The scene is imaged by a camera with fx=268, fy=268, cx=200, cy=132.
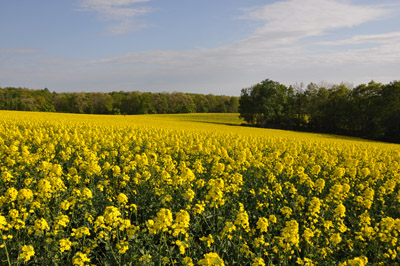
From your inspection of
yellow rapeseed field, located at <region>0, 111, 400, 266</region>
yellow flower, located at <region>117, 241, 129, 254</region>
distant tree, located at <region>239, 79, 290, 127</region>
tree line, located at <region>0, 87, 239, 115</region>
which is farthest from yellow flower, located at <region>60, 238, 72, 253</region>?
tree line, located at <region>0, 87, 239, 115</region>

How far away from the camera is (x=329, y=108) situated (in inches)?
2151

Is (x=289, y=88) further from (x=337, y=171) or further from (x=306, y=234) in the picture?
(x=306, y=234)

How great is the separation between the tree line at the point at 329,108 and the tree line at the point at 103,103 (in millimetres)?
40055

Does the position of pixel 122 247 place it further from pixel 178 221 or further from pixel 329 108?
pixel 329 108

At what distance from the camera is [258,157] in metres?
11.4

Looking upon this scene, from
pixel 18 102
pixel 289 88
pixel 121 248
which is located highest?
pixel 289 88

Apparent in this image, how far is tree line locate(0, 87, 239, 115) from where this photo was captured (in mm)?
79438

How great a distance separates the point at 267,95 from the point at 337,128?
15.7 metres

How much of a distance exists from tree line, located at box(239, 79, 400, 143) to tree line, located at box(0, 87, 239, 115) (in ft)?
131

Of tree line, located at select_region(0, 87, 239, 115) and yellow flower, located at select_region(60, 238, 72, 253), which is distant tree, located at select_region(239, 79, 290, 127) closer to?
tree line, located at select_region(0, 87, 239, 115)

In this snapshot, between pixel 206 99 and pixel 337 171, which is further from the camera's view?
pixel 206 99

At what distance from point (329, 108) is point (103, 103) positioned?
6934 centimetres

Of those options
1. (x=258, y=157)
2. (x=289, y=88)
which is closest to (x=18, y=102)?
(x=289, y=88)

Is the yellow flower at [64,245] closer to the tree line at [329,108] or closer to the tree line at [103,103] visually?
the tree line at [329,108]
